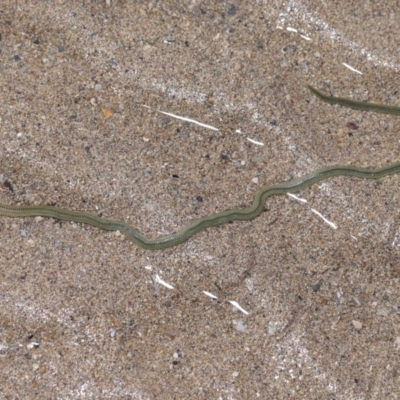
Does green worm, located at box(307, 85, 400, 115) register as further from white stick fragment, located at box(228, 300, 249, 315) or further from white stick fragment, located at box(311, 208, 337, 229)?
white stick fragment, located at box(228, 300, 249, 315)

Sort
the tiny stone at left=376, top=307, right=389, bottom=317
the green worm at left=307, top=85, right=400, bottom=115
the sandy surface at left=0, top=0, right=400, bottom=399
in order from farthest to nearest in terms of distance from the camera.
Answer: the green worm at left=307, top=85, right=400, bottom=115
the tiny stone at left=376, top=307, right=389, bottom=317
the sandy surface at left=0, top=0, right=400, bottom=399

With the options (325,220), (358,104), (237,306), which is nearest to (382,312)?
(325,220)

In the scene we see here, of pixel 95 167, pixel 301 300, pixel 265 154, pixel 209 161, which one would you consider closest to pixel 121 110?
pixel 95 167

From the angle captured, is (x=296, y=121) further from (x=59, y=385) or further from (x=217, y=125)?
(x=59, y=385)

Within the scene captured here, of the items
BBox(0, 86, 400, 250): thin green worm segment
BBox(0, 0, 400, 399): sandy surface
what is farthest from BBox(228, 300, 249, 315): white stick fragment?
BBox(0, 86, 400, 250): thin green worm segment

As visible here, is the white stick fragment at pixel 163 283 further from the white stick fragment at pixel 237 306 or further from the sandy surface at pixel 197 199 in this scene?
the white stick fragment at pixel 237 306
